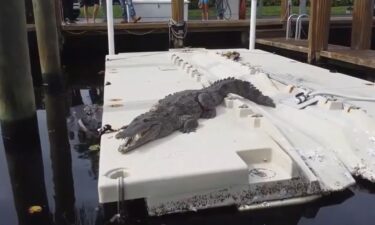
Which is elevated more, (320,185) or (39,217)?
(320,185)

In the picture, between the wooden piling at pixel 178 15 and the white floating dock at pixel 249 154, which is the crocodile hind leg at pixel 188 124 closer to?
the white floating dock at pixel 249 154

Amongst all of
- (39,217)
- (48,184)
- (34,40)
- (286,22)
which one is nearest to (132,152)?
(39,217)

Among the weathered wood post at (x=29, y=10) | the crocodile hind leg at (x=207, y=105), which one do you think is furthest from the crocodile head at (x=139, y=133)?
the weathered wood post at (x=29, y=10)

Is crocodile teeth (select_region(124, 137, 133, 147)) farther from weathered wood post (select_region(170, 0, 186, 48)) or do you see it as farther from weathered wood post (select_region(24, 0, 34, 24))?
weathered wood post (select_region(24, 0, 34, 24))

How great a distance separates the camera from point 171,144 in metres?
3.48

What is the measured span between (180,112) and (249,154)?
93cm

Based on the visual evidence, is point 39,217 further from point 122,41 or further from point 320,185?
point 122,41

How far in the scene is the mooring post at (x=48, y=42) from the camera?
7855 mm

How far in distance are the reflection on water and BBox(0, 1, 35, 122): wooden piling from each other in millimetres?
204

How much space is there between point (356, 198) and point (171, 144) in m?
1.51

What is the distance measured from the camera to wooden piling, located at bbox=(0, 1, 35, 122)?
15.9 feet

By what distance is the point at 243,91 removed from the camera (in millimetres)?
4707

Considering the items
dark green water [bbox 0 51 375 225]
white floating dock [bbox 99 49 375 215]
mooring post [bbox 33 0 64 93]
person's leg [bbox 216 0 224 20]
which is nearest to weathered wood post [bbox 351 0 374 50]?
white floating dock [bbox 99 49 375 215]

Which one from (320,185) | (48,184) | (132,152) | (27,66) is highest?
(27,66)
